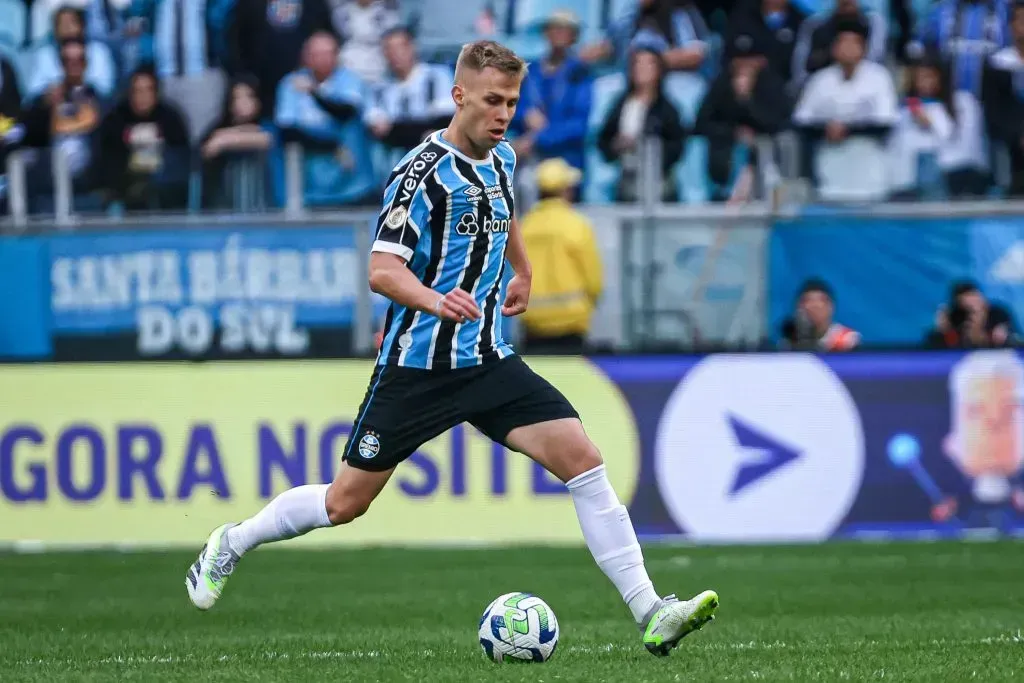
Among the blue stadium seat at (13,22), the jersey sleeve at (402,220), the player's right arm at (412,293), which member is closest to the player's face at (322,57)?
the blue stadium seat at (13,22)

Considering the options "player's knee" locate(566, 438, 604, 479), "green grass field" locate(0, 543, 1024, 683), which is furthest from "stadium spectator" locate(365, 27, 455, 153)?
"player's knee" locate(566, 438, 604, 479)

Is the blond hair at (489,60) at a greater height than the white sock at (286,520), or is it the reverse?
the blond hair at (489,60)

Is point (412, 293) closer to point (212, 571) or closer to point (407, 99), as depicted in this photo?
point (212, 571)

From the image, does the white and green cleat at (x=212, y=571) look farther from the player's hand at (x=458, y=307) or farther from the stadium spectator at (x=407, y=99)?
the stadium spectator at (x=407, y=99)

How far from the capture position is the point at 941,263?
12.8 m

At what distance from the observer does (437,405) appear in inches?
253

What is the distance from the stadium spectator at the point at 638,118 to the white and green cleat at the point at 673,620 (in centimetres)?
731

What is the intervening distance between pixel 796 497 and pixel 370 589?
12.1 ft

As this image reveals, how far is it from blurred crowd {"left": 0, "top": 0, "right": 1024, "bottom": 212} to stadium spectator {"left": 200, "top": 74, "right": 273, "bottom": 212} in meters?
0.02

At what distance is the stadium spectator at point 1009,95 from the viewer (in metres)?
13.6

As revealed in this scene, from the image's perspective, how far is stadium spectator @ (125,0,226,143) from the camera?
15.0 m

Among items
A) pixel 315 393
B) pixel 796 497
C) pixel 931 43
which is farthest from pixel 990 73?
pixel 315 393

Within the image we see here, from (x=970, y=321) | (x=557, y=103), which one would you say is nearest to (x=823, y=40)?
(x=557, y=103)

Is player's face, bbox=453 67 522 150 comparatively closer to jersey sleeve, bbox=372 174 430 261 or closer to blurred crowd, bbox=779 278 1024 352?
jersey sleeve, bbox=372 174 430 261
